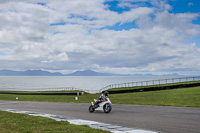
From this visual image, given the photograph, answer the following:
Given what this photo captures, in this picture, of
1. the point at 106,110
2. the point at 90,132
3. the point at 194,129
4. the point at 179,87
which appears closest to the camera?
the point at 90,132

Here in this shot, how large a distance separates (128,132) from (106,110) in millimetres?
7329

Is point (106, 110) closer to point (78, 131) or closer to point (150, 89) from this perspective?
point (78, 131)

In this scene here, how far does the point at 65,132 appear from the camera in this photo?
360 inches

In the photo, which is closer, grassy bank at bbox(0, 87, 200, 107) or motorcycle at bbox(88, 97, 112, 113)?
motorcycle at bbox(88, 97, 112, 113)

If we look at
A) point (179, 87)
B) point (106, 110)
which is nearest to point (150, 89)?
point (179, 87)

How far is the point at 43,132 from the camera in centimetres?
921

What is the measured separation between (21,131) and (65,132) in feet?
6.40

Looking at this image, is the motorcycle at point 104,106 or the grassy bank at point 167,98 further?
the grassy bank at point 167,98

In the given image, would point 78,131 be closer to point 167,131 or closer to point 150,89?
point 167,131

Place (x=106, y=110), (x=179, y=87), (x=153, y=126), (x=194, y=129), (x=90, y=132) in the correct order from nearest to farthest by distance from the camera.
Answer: (x=90, y=132), (x=194, y=129), (x=153, y=126), (x=106, y=110), (x=179, y=87)

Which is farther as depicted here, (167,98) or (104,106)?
(167,98)

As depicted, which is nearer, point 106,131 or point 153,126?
point 106,131

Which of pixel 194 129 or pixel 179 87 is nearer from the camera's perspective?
pixel 194 129

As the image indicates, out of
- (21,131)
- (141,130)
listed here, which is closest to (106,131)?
(141,130)
